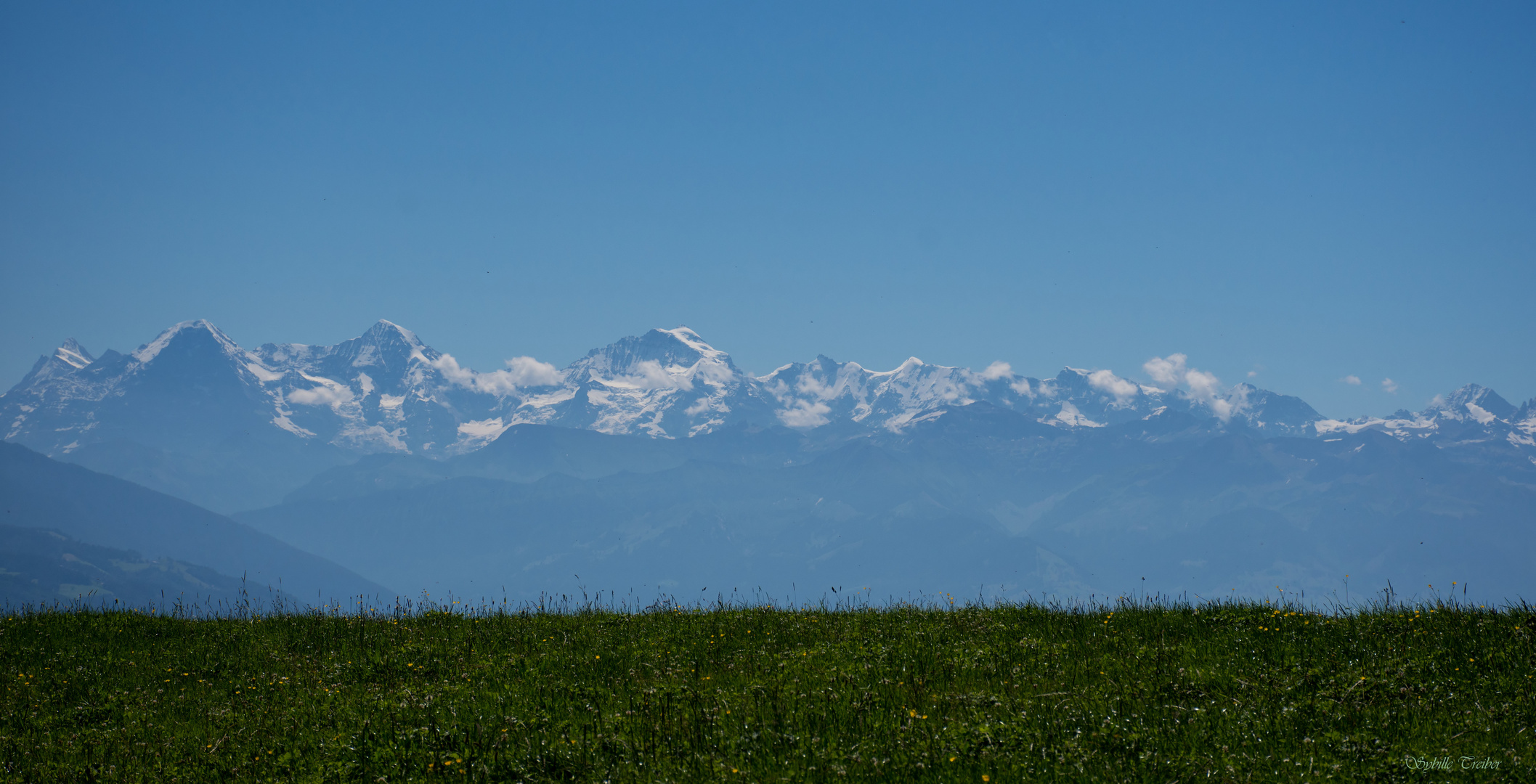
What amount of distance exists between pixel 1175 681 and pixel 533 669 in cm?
910

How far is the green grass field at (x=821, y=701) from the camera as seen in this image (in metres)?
9.41

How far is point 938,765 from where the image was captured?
928 cm

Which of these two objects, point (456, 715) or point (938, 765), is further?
point (456, 715)

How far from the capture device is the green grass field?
941 centimetres

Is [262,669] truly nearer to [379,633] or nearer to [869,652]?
[379,633]

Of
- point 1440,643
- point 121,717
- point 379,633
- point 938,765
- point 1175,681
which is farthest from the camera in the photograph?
point 379,633

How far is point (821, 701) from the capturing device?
36.8 ft

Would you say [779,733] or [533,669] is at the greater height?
[533,669]

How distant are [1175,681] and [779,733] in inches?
204

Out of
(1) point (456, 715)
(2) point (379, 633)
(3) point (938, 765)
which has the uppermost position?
(2) point (379, 633)

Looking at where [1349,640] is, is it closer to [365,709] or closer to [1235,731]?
[1235,731]

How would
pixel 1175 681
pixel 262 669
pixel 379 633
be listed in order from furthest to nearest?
pixel 379 633 → pixel 262 669 → pixel 1175 681

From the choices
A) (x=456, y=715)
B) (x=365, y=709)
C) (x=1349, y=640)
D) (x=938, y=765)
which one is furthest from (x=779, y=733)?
(x=1349, y=640)

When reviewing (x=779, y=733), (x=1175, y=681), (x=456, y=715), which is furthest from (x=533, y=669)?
(x=1175, y=681)
